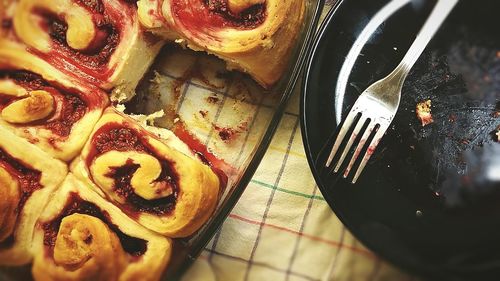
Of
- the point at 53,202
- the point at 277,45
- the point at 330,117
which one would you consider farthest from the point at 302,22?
the point at 53,202

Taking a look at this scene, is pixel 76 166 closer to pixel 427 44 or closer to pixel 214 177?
pixel 214 177

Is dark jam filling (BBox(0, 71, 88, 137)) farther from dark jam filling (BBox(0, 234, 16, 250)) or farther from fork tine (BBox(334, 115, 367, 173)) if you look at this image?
fork tine (BBox(334, 115, 367, 173))

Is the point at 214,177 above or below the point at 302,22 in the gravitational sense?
below

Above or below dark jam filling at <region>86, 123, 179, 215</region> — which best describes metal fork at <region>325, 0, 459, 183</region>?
above

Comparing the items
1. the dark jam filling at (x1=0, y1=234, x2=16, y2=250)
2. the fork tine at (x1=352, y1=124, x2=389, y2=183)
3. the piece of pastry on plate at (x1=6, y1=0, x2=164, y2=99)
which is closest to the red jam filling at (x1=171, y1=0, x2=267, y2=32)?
the piece of pastry on plate at (x1=6, y1=0, x2=164, y2=99)

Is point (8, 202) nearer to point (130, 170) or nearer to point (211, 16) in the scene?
point (130, 170)

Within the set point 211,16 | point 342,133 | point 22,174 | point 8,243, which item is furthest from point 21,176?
point 342,133

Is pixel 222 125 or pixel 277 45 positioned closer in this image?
pixel 277 45
